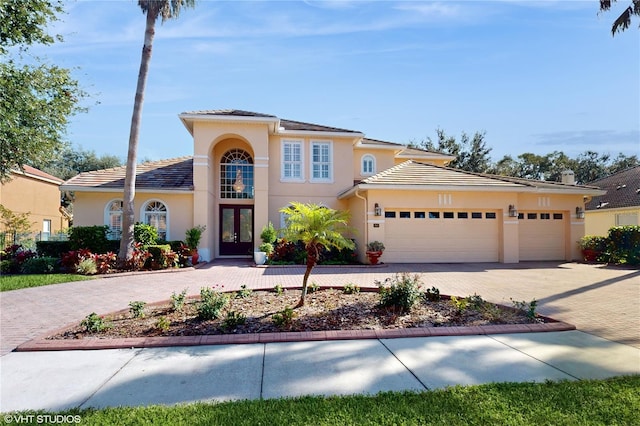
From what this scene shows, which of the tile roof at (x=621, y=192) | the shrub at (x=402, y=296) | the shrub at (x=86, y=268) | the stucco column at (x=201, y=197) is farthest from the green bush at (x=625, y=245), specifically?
the shrub at (x=86, y=268)

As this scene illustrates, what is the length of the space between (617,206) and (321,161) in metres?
20.4

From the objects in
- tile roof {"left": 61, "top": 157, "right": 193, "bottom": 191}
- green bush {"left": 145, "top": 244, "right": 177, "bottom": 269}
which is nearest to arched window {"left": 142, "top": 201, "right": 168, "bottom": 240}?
tile roof {"left": 61, "top": 157, "right": 193, "bottom": 191}

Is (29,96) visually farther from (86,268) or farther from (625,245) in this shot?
(625,245)

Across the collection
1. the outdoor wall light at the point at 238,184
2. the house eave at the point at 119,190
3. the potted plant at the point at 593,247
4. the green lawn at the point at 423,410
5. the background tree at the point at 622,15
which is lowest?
the green lawn at the point at 423,410

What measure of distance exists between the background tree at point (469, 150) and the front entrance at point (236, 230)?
91.7 ft

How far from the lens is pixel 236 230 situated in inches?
743

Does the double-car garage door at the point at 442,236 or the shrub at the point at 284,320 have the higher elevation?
the double-car garage door at the point at 442,236

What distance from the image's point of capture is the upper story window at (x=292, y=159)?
18297mm

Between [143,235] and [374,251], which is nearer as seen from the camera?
[143,235]

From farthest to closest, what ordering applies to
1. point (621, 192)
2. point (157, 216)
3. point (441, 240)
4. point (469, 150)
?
point (469, 150)
point (621, 192)
point (157, 216)
point (441, 240)
